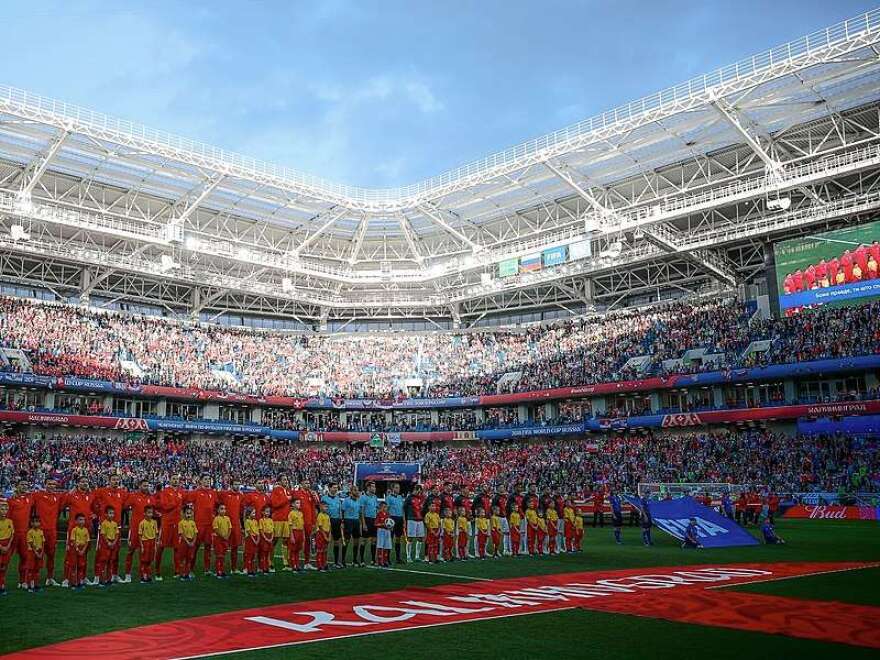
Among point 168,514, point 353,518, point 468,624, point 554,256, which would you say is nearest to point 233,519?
point 168,514

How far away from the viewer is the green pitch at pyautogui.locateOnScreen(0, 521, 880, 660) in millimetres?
8023

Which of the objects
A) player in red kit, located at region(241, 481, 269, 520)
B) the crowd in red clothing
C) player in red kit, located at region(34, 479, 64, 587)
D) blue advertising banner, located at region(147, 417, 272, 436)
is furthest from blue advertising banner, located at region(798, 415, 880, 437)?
player in red kit, located at region(34, 479, 64, 587)

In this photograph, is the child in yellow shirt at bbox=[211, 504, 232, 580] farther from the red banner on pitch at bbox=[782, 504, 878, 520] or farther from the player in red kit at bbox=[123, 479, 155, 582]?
the red banner on pitch at bbox=[782, 504, 878, 520]

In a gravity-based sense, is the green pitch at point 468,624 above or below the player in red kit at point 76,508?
below

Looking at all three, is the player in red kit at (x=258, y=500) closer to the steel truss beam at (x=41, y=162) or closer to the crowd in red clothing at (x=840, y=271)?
the steel truss beam at (x=41, y=162)

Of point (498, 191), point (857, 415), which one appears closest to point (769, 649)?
point (857, 415)

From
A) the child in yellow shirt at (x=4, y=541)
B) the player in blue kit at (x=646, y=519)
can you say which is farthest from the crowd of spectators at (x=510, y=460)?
the child in yellow shirt at (x=4, y=541)

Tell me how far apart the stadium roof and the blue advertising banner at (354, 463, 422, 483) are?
569 inches

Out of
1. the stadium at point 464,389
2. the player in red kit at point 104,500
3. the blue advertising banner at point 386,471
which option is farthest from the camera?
the blue advertising banner at point 386,471

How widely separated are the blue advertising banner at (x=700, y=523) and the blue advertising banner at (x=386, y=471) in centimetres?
2653

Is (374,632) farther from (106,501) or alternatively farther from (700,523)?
(700,523)

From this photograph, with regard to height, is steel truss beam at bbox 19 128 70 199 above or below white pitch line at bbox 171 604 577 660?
above

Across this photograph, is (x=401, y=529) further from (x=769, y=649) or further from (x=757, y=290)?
(x=757, y=290)

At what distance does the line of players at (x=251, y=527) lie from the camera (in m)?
13.3
